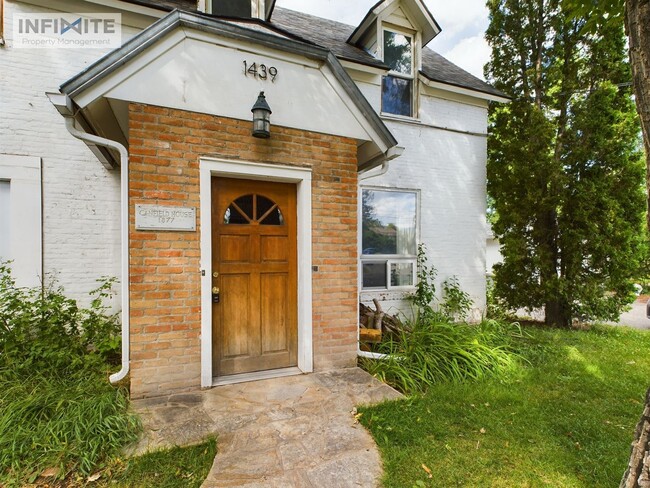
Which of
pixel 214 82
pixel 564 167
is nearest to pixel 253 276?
pixel 214 82

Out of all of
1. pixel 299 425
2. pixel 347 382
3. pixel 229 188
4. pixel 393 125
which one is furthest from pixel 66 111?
pixel 393 125

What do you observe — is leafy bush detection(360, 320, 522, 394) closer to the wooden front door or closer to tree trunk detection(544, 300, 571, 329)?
the wooden front door

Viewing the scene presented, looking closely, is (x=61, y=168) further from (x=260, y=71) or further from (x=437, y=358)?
(x=437, y=358)

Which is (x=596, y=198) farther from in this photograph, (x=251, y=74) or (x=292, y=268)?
(x=251, y=74)

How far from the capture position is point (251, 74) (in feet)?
12.0

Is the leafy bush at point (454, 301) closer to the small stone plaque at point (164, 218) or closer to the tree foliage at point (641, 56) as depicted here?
the tree foliage at point (641, 56)

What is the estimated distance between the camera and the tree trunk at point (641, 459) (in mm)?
1748

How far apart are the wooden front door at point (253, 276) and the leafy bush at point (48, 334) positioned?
163 cm

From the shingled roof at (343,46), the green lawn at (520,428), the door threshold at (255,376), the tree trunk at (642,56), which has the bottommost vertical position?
the green lawn at (520,428)

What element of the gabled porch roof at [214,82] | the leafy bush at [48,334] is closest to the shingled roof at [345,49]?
the gabled porch roof at [214,82]

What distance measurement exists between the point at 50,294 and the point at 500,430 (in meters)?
5.71

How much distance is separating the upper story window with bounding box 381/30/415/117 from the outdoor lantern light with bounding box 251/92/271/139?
419 cm

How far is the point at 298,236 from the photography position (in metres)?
4.03

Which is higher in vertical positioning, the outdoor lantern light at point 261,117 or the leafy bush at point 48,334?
the outdoor lantern light at point 261,117
